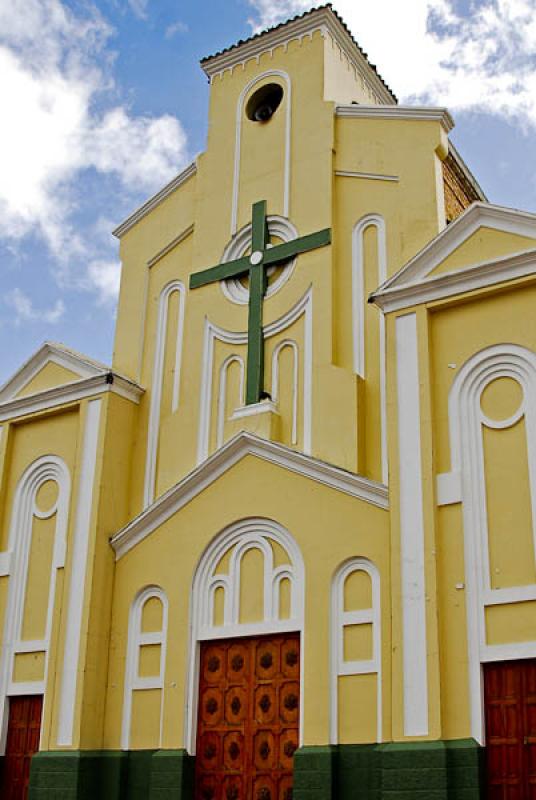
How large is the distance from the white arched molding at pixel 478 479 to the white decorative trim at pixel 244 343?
269 cm

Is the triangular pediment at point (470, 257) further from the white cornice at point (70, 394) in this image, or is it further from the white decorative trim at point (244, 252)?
the white cornice at point (70, 394)

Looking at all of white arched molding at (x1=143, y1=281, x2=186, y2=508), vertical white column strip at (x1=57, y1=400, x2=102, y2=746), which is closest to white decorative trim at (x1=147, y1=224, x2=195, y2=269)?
white arched molding at (x1=143, y1=281, x2=186, y2=508)

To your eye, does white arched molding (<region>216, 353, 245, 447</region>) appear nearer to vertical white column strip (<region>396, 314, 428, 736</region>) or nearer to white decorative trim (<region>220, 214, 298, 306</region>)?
white decorative trim (<region>220, 214, 298, 306</region>)

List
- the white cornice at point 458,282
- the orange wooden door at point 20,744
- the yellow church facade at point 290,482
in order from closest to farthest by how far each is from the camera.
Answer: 1. the yellow church facade at point 290,482
2. the white cornice at point 458,282
3. the orange wooden door at point 20,744

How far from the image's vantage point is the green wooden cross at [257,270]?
49.8 ft

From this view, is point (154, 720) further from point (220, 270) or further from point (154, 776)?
point (220, 270)

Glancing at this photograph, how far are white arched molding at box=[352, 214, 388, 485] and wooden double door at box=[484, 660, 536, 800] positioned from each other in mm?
4004

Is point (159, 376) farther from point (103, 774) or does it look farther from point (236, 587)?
point (103, 774)

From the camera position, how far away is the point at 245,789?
505 inches

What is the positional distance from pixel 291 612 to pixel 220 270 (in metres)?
5.70

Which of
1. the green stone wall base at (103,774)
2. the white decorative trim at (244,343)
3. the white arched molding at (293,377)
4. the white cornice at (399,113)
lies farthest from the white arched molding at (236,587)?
the white cornice at (399,113)

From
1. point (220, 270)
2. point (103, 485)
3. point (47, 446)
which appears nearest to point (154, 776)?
point (103, 485)

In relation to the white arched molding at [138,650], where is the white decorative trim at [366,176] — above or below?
above

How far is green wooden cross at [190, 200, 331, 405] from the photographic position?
597 inches
